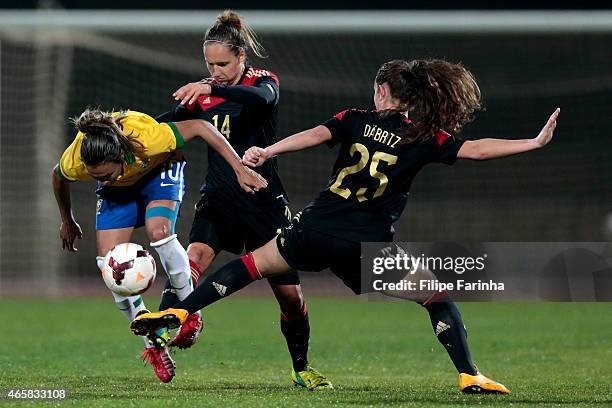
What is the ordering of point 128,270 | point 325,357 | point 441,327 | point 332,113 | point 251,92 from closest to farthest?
point 441,327 < point 128,270 < point 251,92 < point 325,357 < point 332,113

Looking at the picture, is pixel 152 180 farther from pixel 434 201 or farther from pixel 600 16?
pixel 434 201

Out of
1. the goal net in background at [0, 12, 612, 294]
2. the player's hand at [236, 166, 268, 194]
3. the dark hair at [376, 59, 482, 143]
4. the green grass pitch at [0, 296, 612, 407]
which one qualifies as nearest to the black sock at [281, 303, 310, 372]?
the green grass pitch at [0, 296, 612, 407]

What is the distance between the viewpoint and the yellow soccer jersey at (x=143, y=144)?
21.4 ft

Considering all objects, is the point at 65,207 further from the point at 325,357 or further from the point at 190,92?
the point at 325,357

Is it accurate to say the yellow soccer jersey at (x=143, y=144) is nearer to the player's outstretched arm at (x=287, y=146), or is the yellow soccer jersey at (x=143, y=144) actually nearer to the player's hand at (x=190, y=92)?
the player's hand at (x=190, y=92)

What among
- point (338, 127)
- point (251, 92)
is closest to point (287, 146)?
point (338, 127)

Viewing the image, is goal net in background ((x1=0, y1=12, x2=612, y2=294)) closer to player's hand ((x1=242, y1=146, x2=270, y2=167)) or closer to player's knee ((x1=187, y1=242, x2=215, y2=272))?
player's knee ((x1=187, y1=242, x2=215, y2=272))

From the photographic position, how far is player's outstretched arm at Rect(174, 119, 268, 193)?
253 inches

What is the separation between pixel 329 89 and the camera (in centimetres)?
1664

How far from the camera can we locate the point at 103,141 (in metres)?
6.27

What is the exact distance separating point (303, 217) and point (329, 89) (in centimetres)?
1062

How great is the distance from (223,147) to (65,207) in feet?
4.04

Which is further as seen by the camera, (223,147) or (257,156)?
(223,147)

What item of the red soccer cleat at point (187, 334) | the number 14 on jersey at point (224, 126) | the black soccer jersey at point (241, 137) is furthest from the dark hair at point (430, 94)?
the red soccer cleat at point (187, 334)
